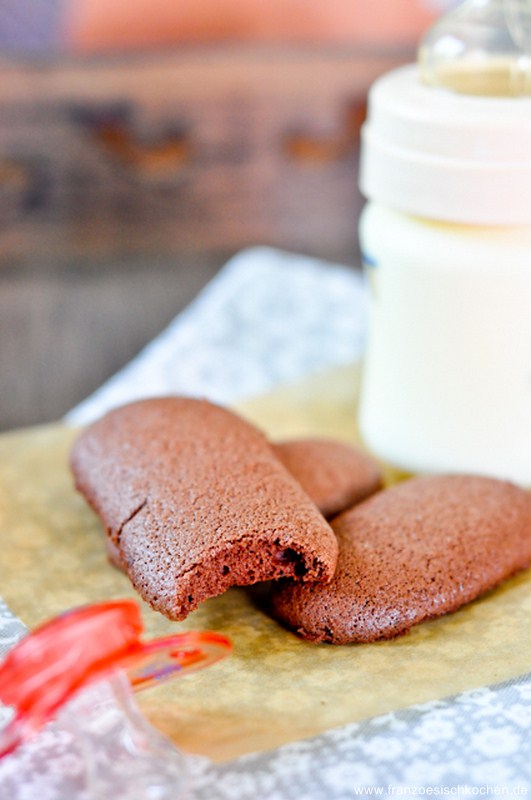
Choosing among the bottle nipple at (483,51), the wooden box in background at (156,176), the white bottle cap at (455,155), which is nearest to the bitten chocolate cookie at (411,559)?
the white bottle cap at (455,155)

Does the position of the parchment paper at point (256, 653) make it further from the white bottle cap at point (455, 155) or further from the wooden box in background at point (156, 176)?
the wooden box in background at point (156, 176)

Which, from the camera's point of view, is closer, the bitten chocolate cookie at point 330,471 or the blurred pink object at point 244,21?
the bitten chocolate cookie at point 330,471

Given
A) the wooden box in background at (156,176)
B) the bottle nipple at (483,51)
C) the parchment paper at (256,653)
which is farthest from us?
the wooden box in background at (156,176)

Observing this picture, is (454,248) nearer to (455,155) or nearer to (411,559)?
(455,155)

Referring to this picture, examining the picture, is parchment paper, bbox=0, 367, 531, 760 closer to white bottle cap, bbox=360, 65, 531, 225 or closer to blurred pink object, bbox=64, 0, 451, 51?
white bottle cap, bbox=360, 65, 531, 225

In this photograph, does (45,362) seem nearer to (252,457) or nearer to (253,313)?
(253,313)
